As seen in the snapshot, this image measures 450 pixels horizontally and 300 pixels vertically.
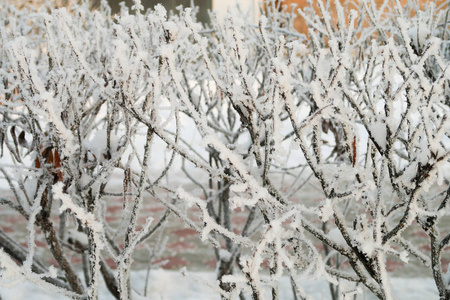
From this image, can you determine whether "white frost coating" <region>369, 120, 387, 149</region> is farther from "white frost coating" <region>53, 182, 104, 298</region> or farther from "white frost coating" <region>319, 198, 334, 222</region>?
"white frost coating" <region>53, 182, 104, 298</region>

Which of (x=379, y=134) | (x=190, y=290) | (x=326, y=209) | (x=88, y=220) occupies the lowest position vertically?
(x=190, y=290)

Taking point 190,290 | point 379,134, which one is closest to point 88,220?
point 379,134

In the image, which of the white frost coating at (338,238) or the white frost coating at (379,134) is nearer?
the white frost coating at (379,134)

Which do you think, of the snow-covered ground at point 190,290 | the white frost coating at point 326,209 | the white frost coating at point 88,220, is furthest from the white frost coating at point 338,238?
the snow-covered ground at point 190,290

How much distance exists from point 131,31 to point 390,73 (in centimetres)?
84

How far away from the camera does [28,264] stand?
5.41 ft

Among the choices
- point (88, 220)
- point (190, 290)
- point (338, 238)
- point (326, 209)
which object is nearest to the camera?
point (326, 209)

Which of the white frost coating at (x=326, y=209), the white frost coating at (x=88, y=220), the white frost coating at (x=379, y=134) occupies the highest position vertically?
the white frost coating at (x=379, y=134)

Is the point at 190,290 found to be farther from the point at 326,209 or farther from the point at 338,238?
the point at 326,209

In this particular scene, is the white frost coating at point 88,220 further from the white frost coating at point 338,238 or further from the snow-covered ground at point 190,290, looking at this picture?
the snow-covered ground at point 190,290

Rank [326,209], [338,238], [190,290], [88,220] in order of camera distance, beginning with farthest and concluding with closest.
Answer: [190,290] < [338,238] < [88,220] < [326,209]

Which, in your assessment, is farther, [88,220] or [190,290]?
[190,290]

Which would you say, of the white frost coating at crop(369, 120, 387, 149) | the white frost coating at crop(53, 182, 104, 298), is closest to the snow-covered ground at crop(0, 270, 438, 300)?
the white frost coating at crop(53, 182, 104, 298)

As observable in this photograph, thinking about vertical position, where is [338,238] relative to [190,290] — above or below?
above
